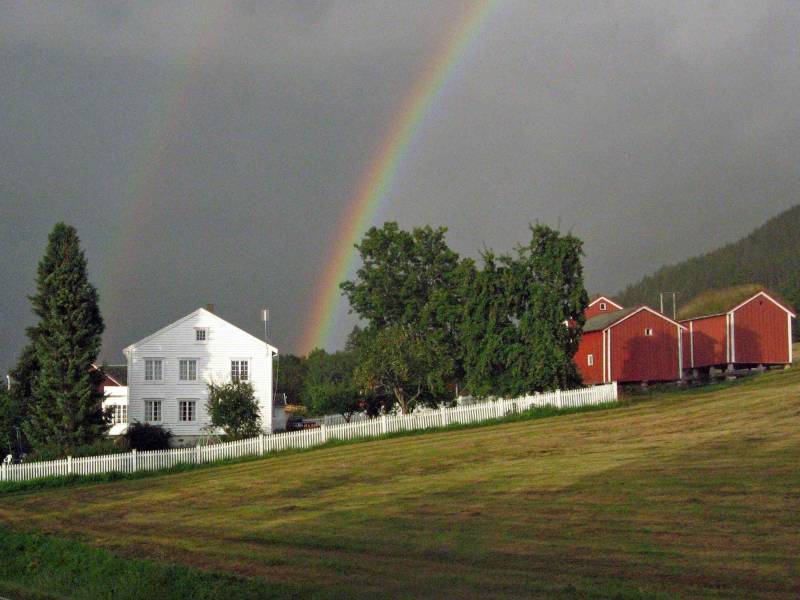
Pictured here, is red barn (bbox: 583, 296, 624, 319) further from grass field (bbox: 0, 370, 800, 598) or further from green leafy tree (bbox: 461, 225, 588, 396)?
grass field (bbox: 0, 370, 800, 598)

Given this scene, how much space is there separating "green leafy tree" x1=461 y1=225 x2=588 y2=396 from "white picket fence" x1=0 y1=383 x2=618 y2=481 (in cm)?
215

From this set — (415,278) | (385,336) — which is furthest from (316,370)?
(385,336)

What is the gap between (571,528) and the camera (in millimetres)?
18109

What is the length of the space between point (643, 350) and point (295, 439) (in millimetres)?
28867

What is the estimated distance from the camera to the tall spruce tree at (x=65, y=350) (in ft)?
165

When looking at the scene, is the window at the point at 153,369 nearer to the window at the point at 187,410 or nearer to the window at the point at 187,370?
the window at the point at 187,370

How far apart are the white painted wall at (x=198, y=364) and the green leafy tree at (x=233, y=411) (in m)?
8.16

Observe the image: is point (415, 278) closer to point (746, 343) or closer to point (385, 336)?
point (385, 336)

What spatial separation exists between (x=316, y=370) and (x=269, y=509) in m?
139

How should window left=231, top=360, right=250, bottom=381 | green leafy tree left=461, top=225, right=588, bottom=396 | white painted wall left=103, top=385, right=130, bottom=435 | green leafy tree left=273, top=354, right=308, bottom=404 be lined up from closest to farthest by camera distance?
1. green leafy tree left=461, top=225, right=588, bottom=396
2. window left=231, top=360, right=250, bottom=381
3. white painted wall left=103, top=385, right=130, bottom=435
4. green leafy tree left=273, top=354, right=308, bottom=404

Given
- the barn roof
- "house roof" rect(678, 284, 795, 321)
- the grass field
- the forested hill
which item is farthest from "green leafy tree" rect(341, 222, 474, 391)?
the forested hill

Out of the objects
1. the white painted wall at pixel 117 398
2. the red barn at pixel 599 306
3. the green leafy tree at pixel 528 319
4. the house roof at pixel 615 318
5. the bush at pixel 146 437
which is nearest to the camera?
the green leafy tree at pixel 528 319

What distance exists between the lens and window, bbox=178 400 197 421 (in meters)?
60.3

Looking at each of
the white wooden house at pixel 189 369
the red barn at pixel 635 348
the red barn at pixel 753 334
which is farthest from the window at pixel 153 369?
the red barn at pixel 753 334
